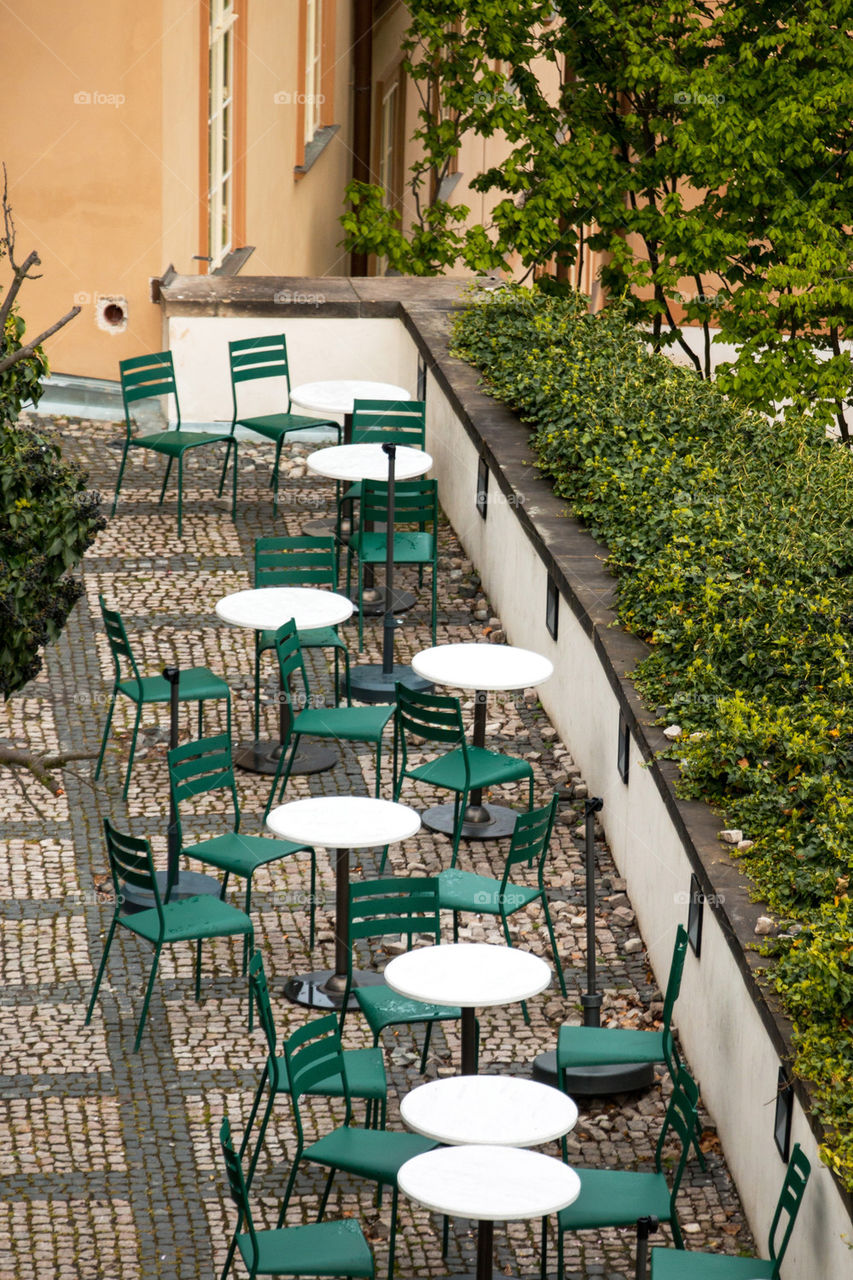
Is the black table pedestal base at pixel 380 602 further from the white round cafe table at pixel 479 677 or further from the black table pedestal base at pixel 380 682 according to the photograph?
the white round cafe table at pixel 479 677

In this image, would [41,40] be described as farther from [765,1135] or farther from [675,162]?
[765,1135]

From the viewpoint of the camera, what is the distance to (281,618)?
34.6 feet

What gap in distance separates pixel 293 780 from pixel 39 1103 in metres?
3.18

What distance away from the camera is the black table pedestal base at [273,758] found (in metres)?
10.9

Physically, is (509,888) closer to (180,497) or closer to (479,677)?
(479,677)

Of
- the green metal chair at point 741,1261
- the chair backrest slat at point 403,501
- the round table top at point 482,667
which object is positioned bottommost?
the green metal chair at point 741,1261

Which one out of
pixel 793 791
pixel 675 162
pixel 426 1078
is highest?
pixel 675 162

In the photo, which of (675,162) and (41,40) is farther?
(675,162)

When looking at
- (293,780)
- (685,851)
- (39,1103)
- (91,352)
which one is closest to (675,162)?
(91,352)

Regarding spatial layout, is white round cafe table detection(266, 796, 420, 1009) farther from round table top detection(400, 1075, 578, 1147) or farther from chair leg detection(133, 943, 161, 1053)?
round table top detection(400, 1075, 578, 1147)

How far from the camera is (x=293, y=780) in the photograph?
10781 mm

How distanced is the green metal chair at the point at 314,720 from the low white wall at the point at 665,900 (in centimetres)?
114

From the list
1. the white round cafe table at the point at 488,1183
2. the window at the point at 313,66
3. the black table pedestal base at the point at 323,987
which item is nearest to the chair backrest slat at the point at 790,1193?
the white round cafe table at the point at 488,1183

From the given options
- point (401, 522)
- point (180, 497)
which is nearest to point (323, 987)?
point (401, 522)
